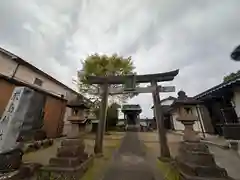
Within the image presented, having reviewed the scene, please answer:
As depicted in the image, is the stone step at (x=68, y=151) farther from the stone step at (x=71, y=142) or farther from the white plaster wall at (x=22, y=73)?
the white plaster wall at (x=22, y=73)

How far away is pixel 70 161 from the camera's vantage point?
4.29 m

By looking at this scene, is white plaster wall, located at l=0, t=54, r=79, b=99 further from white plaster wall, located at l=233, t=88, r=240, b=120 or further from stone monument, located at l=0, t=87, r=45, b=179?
white plaster wall, located at l=233, t=88, r=240, b=120

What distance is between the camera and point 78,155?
4.69 m

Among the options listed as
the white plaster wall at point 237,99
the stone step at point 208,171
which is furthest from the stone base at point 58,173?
the white plaster wall at point 237,99

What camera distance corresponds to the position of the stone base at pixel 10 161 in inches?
135

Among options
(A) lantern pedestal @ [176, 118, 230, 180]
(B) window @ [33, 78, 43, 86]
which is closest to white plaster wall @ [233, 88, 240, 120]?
(A) lantern pedestal @ [176, 118, 230, 180]

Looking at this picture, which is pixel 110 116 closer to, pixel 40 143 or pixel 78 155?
pixel 40 143

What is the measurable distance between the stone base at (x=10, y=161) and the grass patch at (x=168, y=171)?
4.39 meters

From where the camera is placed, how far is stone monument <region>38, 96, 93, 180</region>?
406 cm

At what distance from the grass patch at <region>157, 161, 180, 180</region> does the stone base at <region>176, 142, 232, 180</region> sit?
45 cm

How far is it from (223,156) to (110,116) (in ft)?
61.0

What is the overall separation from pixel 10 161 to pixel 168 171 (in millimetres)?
4888

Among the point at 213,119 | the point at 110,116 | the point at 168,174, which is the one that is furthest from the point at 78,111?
the point at 110,116

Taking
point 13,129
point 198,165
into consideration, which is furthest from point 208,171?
point 13,129
